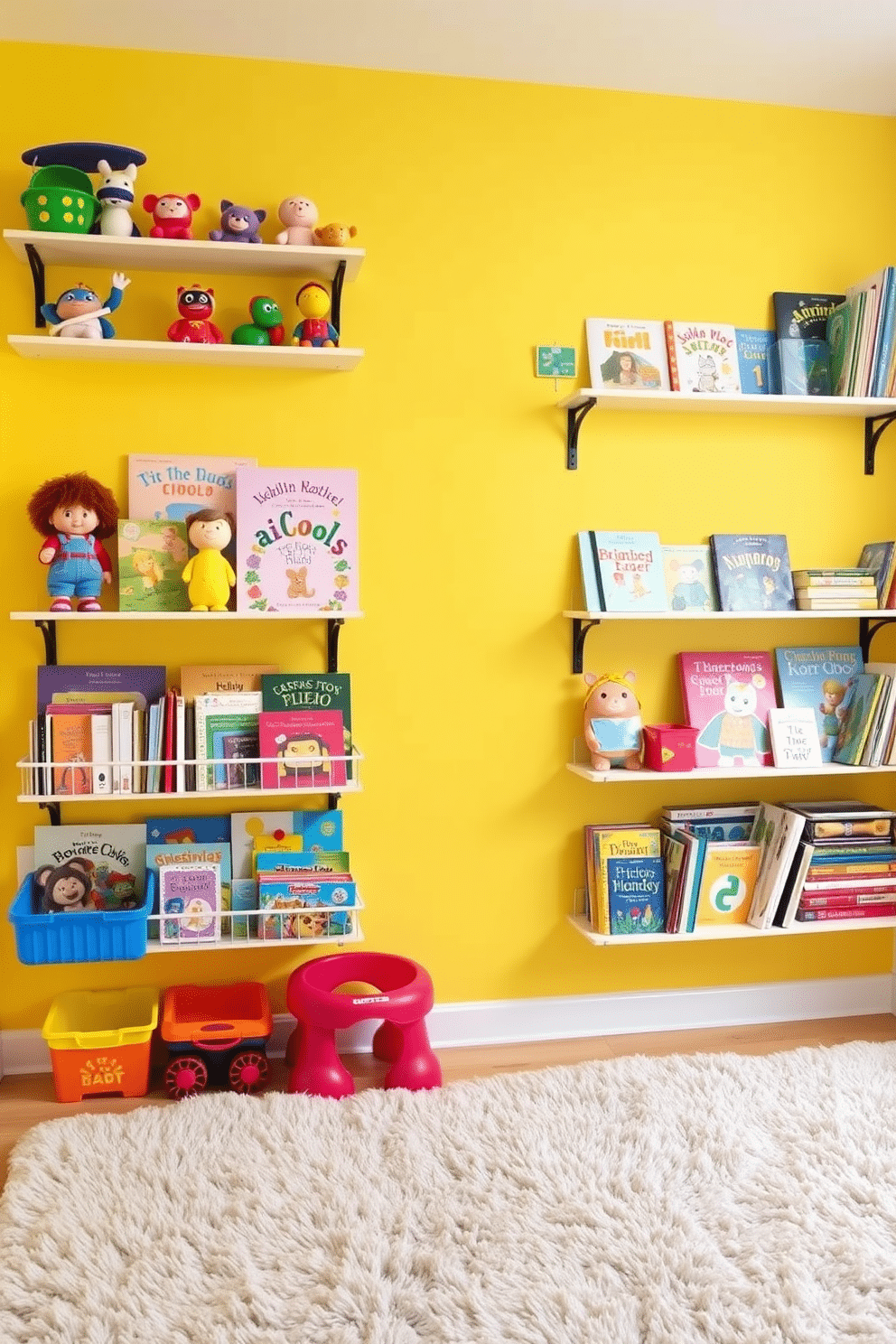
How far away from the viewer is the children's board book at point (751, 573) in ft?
8.96

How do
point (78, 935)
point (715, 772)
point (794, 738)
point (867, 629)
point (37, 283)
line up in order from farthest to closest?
point (867, 629) < point (794, 738) < point (715, 772) < point (37, 283) < point (78, 935)

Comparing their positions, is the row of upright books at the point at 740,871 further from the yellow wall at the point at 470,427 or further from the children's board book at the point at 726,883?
the yellow wall at the point at 470,427

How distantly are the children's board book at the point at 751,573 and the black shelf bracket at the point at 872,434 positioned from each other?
0.36 meters

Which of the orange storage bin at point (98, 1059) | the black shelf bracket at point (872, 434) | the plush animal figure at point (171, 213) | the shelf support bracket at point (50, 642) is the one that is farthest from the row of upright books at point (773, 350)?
the orange storage bin at point (98, 1059)

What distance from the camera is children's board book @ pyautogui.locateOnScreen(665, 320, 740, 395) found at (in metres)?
2.70

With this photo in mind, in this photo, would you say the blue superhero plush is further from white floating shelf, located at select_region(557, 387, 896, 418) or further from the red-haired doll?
white floating shelf, located at select_region(557, 387, 896, 418)

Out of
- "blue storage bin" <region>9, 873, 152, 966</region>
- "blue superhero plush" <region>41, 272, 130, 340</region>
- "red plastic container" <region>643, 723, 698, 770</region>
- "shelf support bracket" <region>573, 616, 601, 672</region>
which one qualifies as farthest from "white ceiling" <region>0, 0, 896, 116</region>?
"blue storage bin" <region>9, 873, 152, 966</region>

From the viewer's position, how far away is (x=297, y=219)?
244 centimetres

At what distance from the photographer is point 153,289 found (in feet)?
8.23

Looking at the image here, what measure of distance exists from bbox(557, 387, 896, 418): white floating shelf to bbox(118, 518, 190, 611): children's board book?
1012 mm

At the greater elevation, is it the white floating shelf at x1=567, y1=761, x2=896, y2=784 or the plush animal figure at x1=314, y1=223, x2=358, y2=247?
the plush animal figure at x1=314, y1=223, x2=358, y2=247

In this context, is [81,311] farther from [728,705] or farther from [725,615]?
[728,705]

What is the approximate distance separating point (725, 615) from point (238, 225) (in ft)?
4.76

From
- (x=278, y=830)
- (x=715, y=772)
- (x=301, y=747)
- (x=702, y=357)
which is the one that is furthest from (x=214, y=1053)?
(x=702, y=357)
